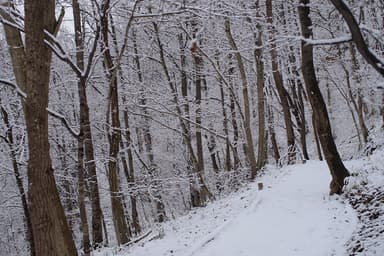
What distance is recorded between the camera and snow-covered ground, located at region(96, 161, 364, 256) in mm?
6301

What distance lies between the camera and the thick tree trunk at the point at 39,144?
535 centimetres

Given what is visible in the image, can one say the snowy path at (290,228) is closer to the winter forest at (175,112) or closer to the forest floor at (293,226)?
the forest floor at (293,226)

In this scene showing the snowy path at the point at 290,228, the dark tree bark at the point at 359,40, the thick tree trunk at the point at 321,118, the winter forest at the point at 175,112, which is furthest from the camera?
the thick tree trunk at the point at 321,118

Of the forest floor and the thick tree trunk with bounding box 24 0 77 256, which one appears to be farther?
the forest floor

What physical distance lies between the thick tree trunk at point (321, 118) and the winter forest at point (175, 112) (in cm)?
3

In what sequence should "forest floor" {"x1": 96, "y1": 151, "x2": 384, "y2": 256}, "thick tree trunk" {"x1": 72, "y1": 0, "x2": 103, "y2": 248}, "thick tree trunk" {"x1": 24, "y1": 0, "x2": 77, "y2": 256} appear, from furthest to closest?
"thick tree trunk" {"x1": 72, "y1": 0, "x2": 103, "y2": 248} < "forest floor" {"x1": 96, "y1": 151, "x2": 384, "y2": 256} < "thick tree trunk" {"x1": 24, "y1": 0, "x2": 77, "y2": 256}

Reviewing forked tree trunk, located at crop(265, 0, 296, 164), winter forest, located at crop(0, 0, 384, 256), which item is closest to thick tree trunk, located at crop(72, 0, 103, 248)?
winter forest, located at crop(0, 0, 384, 256)

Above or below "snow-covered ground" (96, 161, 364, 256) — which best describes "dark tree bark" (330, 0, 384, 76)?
above

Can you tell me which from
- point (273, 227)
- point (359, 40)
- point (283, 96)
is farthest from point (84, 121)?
point (283, 96)

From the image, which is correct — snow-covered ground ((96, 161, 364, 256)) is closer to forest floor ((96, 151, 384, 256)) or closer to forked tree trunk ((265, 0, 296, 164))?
forest floor ((96, 151, 384, 256))

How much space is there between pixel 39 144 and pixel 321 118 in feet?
20.3

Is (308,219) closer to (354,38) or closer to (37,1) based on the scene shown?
(354,38)

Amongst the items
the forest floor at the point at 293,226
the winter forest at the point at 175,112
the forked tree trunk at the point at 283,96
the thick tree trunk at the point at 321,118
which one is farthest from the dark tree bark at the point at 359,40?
the forked tree trunk at the point at 283,96

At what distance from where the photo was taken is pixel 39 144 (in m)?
5.39
